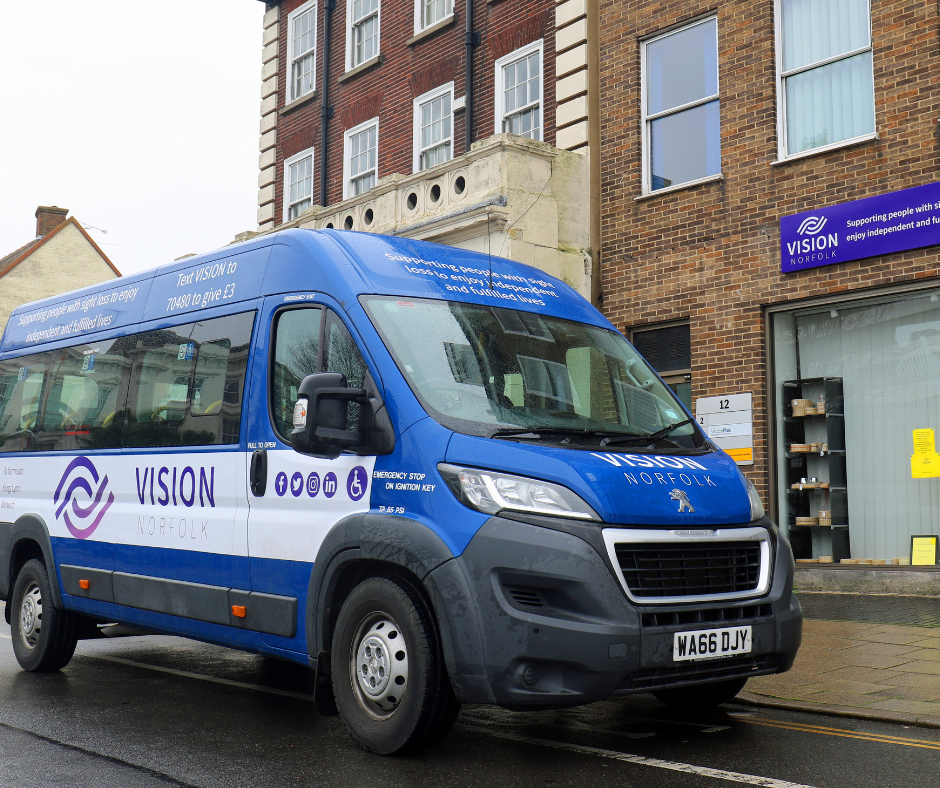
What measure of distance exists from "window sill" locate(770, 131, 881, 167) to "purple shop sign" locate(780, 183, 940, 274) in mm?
670

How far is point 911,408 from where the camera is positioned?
38.2 feet

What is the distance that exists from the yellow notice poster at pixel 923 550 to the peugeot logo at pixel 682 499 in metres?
7.43

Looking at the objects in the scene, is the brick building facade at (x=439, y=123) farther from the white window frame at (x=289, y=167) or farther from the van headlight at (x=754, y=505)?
the van headlight at (x=754, y=505)

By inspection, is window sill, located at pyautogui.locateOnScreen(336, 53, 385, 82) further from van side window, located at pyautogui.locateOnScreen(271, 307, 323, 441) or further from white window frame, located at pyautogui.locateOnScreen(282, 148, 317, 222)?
van side window, located at pyautogui.locateOnScreen(271, 307, 323, 441)

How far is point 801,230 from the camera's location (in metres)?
12.2

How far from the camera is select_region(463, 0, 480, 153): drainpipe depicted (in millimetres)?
17203

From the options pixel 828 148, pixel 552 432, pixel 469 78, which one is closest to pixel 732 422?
pixel 828 148

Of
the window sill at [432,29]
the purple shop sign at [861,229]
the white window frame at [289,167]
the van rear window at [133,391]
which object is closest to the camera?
the van rear window at [133,391]

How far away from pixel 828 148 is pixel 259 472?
8.62 metres

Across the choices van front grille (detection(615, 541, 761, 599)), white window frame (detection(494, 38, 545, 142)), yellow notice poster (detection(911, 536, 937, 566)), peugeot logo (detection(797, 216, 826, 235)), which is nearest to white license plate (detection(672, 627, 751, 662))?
van front grille (detection(615, 541, 761, 599))

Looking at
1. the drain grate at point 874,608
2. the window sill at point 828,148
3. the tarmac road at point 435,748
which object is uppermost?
the window sill at point 828,148

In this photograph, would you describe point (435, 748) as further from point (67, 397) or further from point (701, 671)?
point (67, 397)

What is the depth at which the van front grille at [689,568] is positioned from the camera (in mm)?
4820

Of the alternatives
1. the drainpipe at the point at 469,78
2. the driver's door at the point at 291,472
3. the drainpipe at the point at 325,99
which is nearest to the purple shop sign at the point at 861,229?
the drainpipe at the point at 469,78
